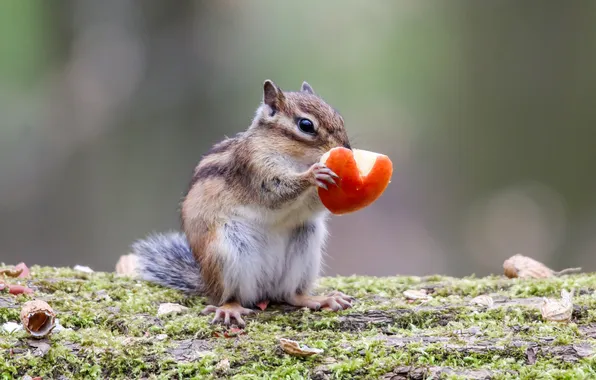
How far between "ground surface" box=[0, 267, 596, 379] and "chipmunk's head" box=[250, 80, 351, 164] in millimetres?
731

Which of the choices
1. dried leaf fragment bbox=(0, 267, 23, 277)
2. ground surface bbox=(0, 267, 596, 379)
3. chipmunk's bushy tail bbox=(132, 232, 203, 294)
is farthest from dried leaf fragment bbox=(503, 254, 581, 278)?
dried leaf fragment bbox=(0, 267, 23, 277)

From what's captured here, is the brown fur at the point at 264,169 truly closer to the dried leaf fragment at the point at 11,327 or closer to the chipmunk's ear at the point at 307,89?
the chipmunk's ear at the point at 307,89

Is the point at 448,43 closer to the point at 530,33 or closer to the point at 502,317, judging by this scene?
the point at 530,33

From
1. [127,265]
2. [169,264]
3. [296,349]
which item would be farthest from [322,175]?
[127,265]

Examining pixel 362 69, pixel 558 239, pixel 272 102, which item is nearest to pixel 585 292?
pixel 272 102

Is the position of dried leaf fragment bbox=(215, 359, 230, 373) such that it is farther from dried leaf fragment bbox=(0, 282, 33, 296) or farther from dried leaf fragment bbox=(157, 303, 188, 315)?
dried leaf fragment bbox=(0, 282, 33, 296)

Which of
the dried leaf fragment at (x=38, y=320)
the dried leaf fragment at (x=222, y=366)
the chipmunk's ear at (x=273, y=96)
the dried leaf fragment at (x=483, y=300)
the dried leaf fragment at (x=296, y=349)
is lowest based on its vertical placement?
the dried leaf fragment at (x=222, y=366)

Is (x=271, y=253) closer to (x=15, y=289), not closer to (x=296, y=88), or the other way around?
(x=15, y=289)

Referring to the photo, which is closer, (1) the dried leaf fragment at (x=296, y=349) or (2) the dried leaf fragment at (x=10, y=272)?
(1) the dried leaf fragment at (x=296, y=349)

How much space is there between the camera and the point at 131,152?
762 centimetres

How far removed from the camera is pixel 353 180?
285 centimetres

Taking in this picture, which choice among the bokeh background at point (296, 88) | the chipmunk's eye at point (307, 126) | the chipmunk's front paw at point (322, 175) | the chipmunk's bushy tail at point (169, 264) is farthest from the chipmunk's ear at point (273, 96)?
the bokeh background at point (296, 88)

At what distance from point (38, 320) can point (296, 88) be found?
18.2 feet

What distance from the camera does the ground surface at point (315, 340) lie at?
7.43ft
